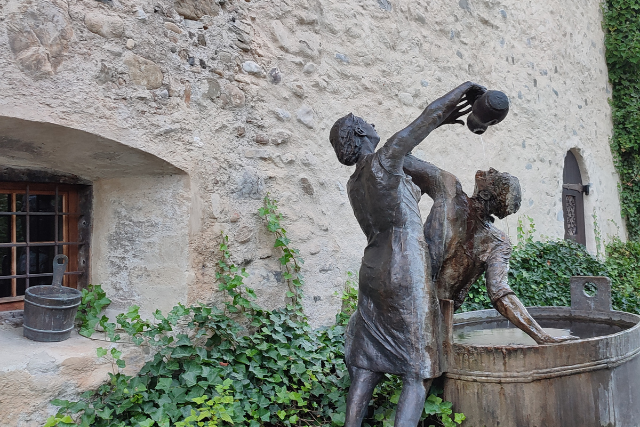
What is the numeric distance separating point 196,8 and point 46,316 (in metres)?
1.78

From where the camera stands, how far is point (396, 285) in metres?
2.02

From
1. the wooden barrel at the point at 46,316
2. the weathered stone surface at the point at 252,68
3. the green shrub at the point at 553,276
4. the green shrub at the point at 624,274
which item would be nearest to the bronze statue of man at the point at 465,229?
the weathered stone surface at the point at 252,68

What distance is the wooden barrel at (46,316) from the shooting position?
2465 millimetres

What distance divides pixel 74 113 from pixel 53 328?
1015mm

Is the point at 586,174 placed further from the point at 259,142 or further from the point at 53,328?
the point at 53,328

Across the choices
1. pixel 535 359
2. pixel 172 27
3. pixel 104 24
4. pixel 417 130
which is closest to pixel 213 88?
pixel 172 27

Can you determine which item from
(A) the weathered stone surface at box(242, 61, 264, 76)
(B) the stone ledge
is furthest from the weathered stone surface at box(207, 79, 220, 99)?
(B) the stone ledge

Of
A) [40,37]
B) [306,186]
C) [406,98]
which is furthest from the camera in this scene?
[406,98]

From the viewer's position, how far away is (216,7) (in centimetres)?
301

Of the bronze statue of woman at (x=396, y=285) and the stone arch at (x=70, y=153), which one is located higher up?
the stone arch at (x=70, y=153)

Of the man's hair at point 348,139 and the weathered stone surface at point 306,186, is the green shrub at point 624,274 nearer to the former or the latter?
the weathered stone surface at point 306,186

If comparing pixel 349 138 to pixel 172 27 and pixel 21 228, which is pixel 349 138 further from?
pixel 21 228

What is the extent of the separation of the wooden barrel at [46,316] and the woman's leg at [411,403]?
1636mm

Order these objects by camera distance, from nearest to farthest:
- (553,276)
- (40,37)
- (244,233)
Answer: (40,37) < (244,233) < (553,276)
